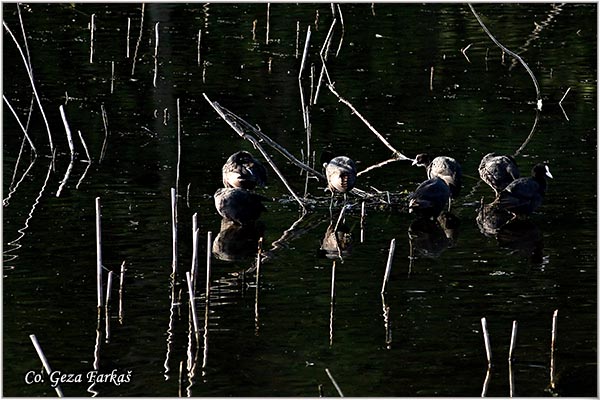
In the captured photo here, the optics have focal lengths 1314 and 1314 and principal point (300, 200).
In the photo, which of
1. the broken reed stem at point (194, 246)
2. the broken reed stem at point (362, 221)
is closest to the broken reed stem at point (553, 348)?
the broken reed stem at point (194, 246)

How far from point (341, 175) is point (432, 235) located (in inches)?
43.7

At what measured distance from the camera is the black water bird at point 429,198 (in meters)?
12.4

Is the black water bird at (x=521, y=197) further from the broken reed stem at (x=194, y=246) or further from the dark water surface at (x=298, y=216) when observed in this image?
the broken reed stem at (x=194, y=246)

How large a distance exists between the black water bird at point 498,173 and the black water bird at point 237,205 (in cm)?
247

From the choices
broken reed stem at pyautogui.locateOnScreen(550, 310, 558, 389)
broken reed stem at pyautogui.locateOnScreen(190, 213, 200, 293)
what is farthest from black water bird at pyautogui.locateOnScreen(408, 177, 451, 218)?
broken reed stem at pyautogui.locateOnScreen(550, 310, 558, 389)

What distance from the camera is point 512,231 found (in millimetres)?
12227

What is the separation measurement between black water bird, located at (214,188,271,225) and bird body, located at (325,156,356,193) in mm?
803

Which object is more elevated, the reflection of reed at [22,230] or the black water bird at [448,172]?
the black water bird at [448,172]

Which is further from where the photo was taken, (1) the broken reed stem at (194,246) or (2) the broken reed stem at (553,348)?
(1) the broken reed stem at (194,246)

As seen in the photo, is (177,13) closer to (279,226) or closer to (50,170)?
(50,170)

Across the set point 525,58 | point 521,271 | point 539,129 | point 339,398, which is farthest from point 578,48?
point 339,398

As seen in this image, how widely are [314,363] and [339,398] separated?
2.48 feet

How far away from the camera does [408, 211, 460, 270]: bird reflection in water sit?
11.5 meters

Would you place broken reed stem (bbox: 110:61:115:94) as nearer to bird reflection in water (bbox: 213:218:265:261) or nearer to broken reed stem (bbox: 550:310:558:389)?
bird reflection in water (bbox: 213:218:265:261)
